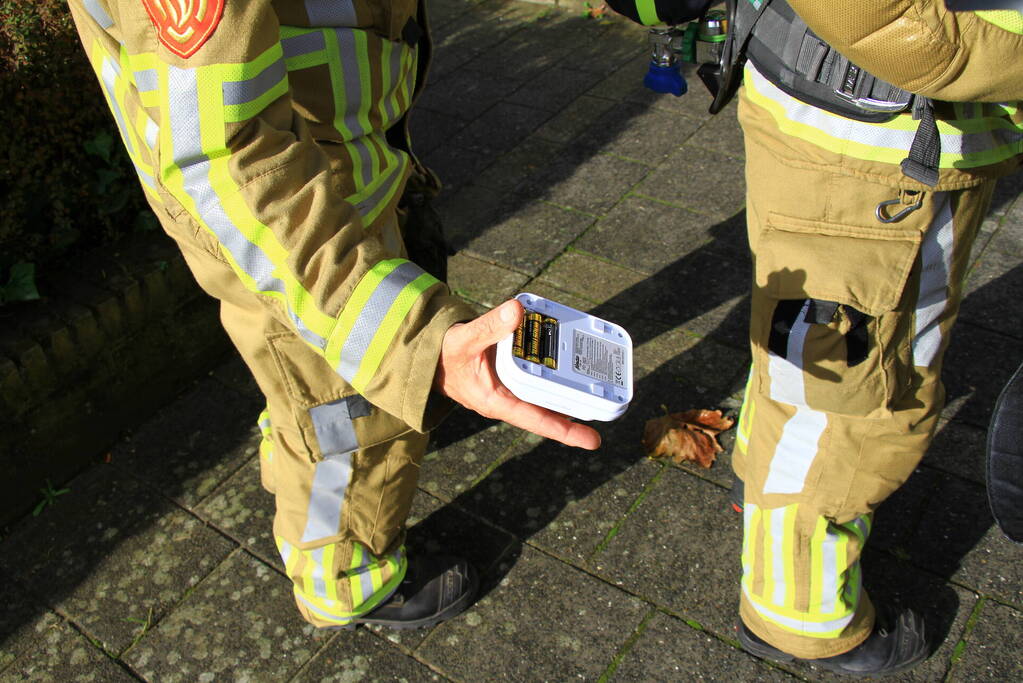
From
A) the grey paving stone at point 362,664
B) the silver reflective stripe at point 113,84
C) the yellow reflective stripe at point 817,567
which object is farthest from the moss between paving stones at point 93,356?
the yellow reflective stripe at point 817,567

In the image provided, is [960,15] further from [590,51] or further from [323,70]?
[590,51]

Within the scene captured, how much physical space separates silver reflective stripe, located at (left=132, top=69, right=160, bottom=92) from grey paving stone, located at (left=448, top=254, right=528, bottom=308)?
2.21 meters

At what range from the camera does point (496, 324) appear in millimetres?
1419

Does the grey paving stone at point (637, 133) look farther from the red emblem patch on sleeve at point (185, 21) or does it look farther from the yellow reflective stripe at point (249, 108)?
the red emblem patch on sleeve at point (185, 21)

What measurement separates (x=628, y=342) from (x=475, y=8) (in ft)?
17.4

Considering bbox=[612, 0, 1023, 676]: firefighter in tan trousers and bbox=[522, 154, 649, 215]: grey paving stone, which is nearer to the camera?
bbox=[612, 0, 1023, 676]: firefighter in tan trousers

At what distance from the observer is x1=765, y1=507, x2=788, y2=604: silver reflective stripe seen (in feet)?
7.38

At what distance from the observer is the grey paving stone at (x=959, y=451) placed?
294 cm

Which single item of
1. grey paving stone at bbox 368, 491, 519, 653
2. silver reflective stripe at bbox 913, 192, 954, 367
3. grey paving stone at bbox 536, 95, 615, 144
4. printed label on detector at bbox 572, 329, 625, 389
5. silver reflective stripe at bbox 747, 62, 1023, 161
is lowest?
grey paving stone at bbox 368, 491, 519, 653

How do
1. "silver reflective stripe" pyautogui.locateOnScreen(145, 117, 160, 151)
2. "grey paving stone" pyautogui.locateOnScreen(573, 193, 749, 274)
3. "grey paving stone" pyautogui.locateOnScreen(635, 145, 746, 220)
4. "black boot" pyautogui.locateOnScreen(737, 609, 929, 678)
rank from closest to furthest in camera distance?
"silver reflective stripe" pyautogui.locateOnScreen(145, 117, 160, 151) → "black boot" pyautogui.locateOnScreen(737, 609, 929, 678) → "grey paving stone" pyautogui.locateOnScreen(573, 193, 749, 274) → "grey paving stone" pyautogui.locateOnScreen(635, 145, 746, 220)

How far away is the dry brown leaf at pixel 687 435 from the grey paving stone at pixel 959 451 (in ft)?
2.15

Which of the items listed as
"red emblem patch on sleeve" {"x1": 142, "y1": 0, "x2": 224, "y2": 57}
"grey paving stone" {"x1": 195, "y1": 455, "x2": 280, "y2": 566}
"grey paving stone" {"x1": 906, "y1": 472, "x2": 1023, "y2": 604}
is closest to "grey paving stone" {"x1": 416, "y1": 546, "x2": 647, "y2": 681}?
"grey paving stone" {"x1": 195, "y1": 455, "x2": 280, "y2": 566}

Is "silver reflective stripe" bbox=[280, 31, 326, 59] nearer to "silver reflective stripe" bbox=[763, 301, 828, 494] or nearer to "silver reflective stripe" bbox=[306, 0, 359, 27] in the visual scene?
"silver reflective stripe" bbox=[306, 0, 359, 27]

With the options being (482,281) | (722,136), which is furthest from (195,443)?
(722,136)
